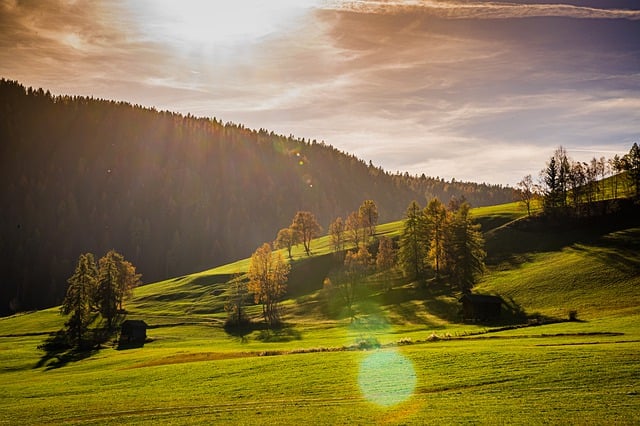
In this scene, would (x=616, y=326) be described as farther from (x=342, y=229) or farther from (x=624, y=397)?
(x=342, y=229)

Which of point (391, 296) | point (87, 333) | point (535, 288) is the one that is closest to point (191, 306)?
point (87, 333)

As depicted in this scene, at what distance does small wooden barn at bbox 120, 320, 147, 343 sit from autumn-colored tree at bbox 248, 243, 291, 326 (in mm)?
25576

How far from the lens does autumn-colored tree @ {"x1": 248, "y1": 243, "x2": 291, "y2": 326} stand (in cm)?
11104

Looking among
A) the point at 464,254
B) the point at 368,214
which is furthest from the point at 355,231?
the point at 464,254

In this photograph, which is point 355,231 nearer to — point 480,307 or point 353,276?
point 353,276

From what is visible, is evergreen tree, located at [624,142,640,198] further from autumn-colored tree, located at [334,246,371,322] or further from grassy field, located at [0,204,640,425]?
autumn-colored tree, located at [334,246,371,322]

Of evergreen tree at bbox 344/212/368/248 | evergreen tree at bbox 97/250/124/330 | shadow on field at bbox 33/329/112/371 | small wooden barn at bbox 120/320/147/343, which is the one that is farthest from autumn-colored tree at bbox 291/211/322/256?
small wooden barn at bbox 120/320/147/343

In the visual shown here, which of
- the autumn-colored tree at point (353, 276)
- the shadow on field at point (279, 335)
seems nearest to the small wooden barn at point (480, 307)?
the shadow on field at point (279, 335)

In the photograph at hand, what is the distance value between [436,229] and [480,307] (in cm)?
2971

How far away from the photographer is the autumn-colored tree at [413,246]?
11475cm

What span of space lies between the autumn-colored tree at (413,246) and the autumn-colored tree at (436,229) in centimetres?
228

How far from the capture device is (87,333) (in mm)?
98125

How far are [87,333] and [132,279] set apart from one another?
1198 inches

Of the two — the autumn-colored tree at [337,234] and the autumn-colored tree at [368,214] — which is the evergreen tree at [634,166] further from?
the autumn-colored tree at [337,234]
